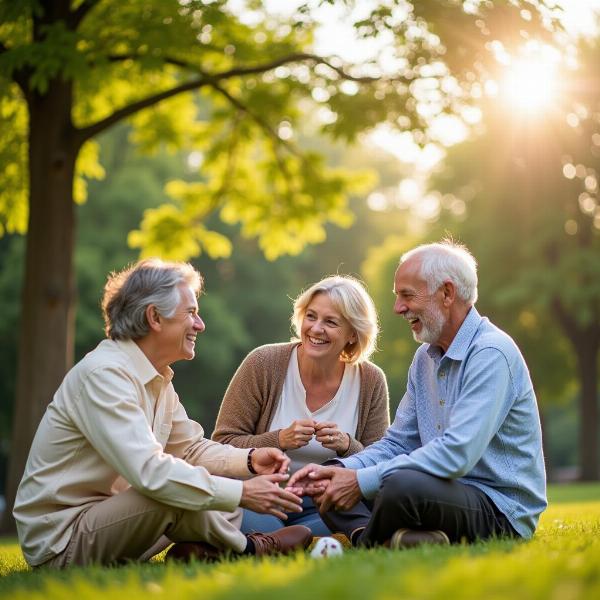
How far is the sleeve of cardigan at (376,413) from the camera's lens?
6.99m

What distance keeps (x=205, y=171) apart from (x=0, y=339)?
15149 mm

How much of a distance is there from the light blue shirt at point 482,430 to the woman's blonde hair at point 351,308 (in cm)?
101

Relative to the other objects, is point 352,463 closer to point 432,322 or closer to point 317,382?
point 432,322

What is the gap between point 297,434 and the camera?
251 inches

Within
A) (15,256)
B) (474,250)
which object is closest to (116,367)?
(474,250)

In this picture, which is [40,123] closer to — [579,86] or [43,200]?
[43,200]

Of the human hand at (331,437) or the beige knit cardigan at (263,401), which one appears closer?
the human hand at (331,437)

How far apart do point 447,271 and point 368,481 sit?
1.27 m

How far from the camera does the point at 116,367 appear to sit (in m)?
5.18

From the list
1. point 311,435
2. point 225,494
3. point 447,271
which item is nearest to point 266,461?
point 311,435

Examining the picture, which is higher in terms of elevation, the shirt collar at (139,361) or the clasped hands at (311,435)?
the shirt collar at (139,361)

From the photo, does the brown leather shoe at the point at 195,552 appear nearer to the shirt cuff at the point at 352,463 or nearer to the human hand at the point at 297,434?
the shirt cuff at the point at 352,463

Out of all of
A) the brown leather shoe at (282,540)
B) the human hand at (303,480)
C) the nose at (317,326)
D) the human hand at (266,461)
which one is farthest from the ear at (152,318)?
the nose at (317,326)

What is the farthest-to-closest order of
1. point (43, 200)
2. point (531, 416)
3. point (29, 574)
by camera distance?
point (43, 200), point (531, 416), point (29, 574)
